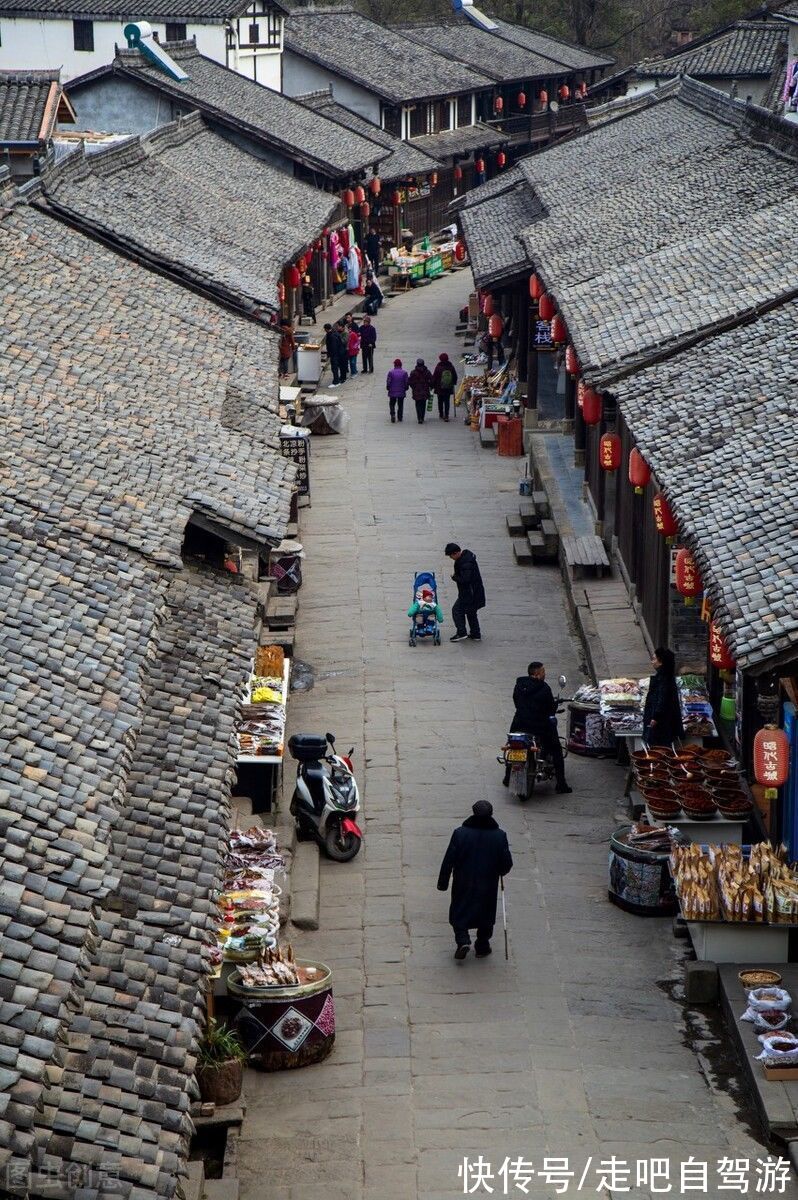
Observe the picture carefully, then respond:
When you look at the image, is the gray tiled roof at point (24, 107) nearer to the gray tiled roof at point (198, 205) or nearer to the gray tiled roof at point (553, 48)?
the gray tiled roof at point (198, 205)

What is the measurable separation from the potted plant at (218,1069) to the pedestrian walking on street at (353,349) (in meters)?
32.0

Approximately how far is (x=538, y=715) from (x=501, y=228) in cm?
2350

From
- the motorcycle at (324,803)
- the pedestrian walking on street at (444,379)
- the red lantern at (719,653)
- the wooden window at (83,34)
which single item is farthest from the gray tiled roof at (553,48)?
the red lantern at (719,653)

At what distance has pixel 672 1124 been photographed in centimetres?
1288

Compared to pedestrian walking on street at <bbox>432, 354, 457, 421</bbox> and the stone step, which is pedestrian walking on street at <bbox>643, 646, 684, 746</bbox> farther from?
pedestrian walking on street at <bbox>432, 354, 457, 421</bbox>

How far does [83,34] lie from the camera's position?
61.3 metres

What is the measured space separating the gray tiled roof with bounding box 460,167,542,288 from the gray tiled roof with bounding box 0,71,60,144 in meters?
9.48

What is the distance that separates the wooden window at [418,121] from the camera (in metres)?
66.0

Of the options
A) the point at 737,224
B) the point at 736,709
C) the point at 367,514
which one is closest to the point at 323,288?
the point at 367,514

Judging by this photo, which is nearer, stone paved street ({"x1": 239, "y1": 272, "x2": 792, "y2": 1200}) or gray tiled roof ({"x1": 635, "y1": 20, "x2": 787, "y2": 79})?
stone paved street ({"x1": 239, "y1": 272, "x2": 792, "y2": 1200})

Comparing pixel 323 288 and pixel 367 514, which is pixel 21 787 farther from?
pixel 323 288

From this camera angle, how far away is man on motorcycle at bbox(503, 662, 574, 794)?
63.2 ft

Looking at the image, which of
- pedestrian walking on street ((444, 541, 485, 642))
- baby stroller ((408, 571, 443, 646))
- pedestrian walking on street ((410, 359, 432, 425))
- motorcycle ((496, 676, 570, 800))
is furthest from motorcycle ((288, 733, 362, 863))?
pedestrian walking on street ((410, 359, 432, 425))

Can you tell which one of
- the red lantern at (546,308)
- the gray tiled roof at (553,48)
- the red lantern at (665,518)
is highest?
the red lantern at (665,518)
